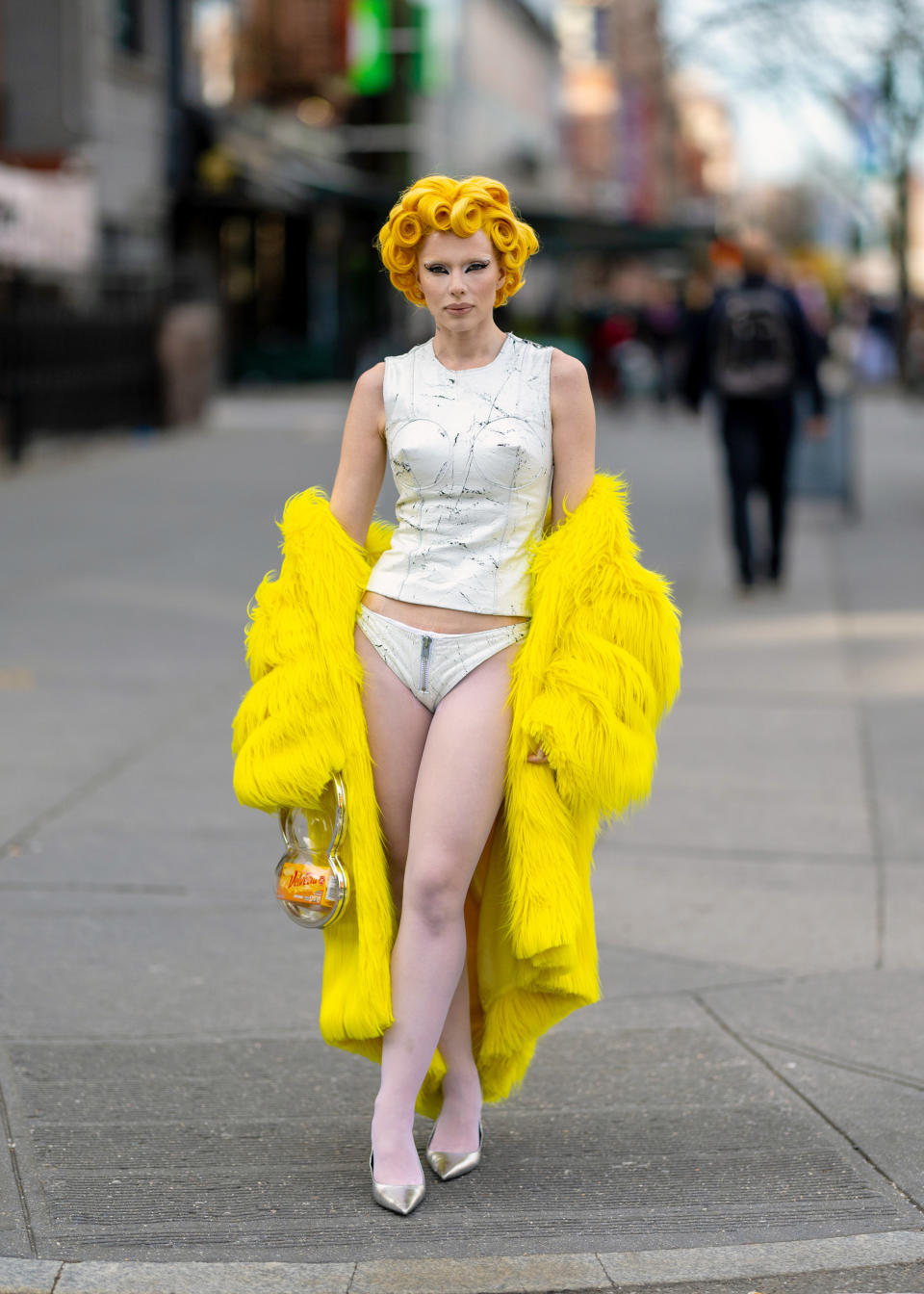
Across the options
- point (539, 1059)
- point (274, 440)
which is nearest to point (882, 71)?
point (274, 440)

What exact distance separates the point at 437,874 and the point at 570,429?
2.90 ft

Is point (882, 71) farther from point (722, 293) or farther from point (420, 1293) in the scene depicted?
point (420, 1293)

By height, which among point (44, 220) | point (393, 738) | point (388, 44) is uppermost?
point (388, 44)

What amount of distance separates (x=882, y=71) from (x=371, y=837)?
2473 centimetres

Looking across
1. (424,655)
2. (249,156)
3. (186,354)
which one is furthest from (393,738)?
(249,156)

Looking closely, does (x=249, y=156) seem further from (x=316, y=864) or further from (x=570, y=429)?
(x=316, y=864)

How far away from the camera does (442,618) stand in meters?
3.54

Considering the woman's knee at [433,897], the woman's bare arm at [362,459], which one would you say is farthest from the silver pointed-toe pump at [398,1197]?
the woman's bare arm at [362,459]

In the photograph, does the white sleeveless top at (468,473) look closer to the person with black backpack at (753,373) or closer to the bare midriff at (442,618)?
the bare midriff at (442,618)

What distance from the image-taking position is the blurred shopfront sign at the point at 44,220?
1816 cm

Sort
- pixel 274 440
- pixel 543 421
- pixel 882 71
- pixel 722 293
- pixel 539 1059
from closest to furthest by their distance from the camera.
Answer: pixel 543 421 < pixel 539 1059 < pixel 722 293 < pixel 274 440 < pixel 882 71

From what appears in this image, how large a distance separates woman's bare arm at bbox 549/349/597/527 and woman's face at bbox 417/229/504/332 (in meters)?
0.19

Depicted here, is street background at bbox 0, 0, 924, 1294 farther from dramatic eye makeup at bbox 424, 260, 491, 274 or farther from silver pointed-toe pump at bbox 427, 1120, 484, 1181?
dramatic eye makeup at bbox 424, 260, 491, 274

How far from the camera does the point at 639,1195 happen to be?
361cm
